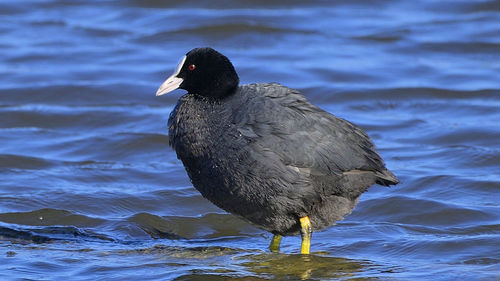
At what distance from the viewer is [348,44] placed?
36.5 feet

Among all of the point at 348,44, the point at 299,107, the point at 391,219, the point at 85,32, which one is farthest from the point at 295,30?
the point at 299,107

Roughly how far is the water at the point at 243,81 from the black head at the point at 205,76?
1.01 m

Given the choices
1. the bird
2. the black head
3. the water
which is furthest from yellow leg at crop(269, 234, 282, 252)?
the black head

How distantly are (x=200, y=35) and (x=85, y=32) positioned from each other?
57.5 inches

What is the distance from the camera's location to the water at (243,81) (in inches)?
219

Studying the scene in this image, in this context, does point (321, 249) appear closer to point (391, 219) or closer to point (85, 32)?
point (391, 219)

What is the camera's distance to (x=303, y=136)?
5.32 metres

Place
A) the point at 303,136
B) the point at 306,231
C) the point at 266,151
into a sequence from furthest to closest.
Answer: the point at 306,231 → the point at 303,136 → the point at 266,151

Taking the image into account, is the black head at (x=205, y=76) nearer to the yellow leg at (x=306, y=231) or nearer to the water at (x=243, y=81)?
the yellow leg at (x=306, y=231)

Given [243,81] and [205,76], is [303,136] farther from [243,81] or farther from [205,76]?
[243,81]

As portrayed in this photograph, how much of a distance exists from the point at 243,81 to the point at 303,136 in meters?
4.50

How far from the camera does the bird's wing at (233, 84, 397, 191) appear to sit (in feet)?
17.2

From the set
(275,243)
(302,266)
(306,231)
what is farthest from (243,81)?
(302,266)

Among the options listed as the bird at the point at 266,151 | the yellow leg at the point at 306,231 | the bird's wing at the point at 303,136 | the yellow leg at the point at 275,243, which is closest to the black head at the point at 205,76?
the bird at the point at 266,151
